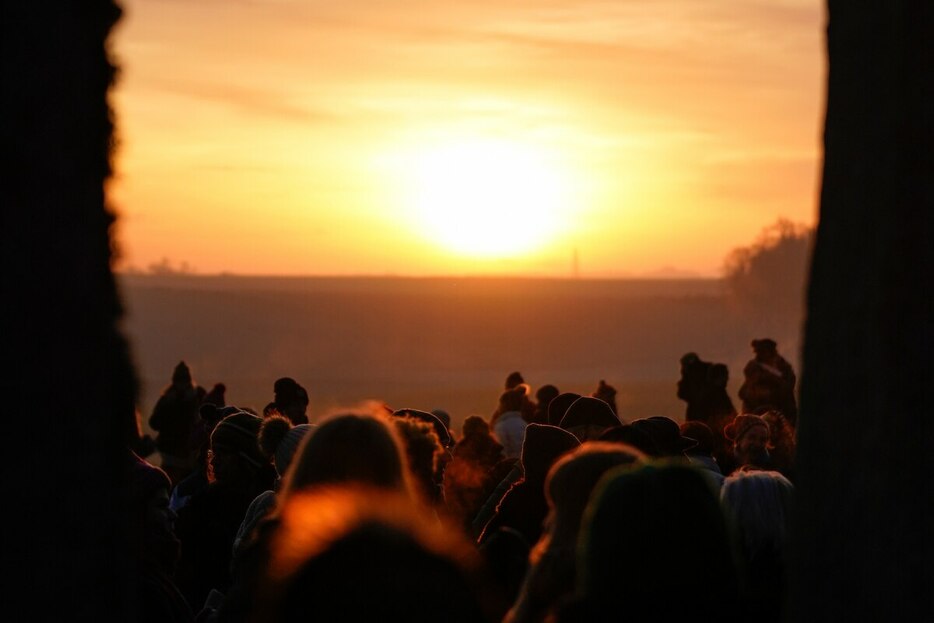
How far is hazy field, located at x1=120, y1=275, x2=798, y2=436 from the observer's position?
95375mm

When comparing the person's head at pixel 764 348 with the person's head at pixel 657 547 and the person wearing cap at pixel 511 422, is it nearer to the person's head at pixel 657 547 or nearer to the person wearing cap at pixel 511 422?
the person wearing cap at pixel 511 422

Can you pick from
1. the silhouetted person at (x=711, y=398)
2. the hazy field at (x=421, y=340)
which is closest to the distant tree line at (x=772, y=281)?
the hazy field at (x=421, y=340)

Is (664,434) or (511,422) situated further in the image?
(511,422)

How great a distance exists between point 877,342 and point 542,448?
314 cm

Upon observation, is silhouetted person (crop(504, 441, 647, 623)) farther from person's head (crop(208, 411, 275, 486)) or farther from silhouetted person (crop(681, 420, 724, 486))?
silhouetted person (crop(681, 420, 724, 486))

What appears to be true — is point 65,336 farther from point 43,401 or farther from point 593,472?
point 593,472

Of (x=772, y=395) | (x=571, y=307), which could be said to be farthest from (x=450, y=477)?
(x=571, y=307)

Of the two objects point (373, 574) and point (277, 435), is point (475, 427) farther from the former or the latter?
point (373, 574)

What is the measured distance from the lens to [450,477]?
10.5 meters

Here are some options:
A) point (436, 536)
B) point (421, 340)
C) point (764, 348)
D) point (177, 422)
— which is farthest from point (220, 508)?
point (421, 340)

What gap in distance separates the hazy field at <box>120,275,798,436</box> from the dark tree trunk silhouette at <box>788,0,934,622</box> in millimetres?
68428

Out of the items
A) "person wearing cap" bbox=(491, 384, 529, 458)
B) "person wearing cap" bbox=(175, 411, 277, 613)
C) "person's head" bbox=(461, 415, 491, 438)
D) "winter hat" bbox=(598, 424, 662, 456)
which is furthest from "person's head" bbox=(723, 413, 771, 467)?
"person wearing cap" bbox=(491, 384, 529, 458)

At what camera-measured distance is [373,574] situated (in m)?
3.70

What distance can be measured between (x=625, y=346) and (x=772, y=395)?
116838mm
